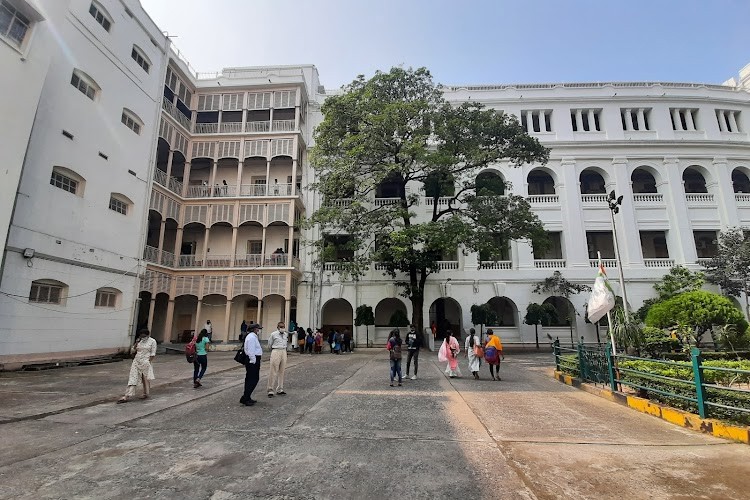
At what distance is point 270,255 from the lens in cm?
2200

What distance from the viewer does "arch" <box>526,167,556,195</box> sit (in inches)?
969

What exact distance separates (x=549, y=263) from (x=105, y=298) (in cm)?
2325

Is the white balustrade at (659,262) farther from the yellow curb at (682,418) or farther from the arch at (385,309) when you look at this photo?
the yellow curb at (682,418)

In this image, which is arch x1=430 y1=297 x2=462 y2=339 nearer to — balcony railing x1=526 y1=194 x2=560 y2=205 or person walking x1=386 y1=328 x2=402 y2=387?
balcony railing x1=526 y1=194 x2=560 y2=205

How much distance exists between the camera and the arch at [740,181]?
2438 cm

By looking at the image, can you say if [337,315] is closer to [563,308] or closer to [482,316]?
[482,316]

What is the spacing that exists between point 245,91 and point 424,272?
1679cm

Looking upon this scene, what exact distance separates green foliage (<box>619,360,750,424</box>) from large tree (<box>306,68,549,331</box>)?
8.90m

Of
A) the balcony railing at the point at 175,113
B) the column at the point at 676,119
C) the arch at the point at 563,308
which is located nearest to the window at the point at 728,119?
the column at the point at 676,119

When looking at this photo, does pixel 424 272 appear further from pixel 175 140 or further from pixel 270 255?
pixel 175 140

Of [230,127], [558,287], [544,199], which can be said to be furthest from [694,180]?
[230,127]

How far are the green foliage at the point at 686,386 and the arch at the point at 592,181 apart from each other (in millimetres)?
17722

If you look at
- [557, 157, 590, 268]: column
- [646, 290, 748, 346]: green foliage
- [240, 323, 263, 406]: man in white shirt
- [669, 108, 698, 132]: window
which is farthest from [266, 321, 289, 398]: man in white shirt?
[669, 108, 698, 132]: window

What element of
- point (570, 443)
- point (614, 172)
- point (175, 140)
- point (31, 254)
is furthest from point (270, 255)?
point (614, 172)
